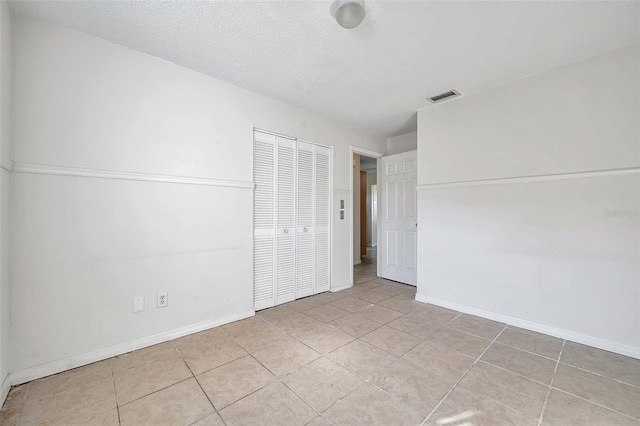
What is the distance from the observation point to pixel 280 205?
3113mm

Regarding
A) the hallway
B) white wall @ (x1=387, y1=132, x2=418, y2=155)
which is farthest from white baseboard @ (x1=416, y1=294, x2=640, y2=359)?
white wall @ (x1=387, y1=132, x2=418, y2=155)

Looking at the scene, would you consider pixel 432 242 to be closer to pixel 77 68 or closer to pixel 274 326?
pixel 274 326

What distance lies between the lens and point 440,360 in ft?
6.44

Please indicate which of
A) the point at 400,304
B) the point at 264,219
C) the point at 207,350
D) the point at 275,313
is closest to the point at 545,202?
the point at 400,304

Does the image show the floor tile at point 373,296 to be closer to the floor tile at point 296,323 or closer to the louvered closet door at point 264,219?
the floor tile at point 296,323

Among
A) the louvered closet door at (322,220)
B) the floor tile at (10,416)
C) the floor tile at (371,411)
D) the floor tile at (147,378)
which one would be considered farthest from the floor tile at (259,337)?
the floor tile at (10,416)

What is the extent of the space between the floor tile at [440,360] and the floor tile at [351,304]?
0.94 metres

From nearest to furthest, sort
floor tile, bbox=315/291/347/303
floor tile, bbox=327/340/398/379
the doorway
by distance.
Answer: floor tile, bbox=327/340/398/379 < floor tile, bbox=315/291/347/303 < the doorway

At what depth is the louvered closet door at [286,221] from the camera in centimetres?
310

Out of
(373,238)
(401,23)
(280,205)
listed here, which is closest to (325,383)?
(280,205)

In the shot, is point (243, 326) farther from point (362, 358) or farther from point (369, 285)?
point (369, 285)

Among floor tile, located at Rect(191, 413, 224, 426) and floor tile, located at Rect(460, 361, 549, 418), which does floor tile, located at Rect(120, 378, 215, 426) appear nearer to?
floor tile, located at Rect(191, 413, 224, 426)

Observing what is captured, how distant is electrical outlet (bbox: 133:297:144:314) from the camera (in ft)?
6.86

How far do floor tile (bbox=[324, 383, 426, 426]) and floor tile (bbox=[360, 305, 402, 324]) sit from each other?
1122 millimetres
